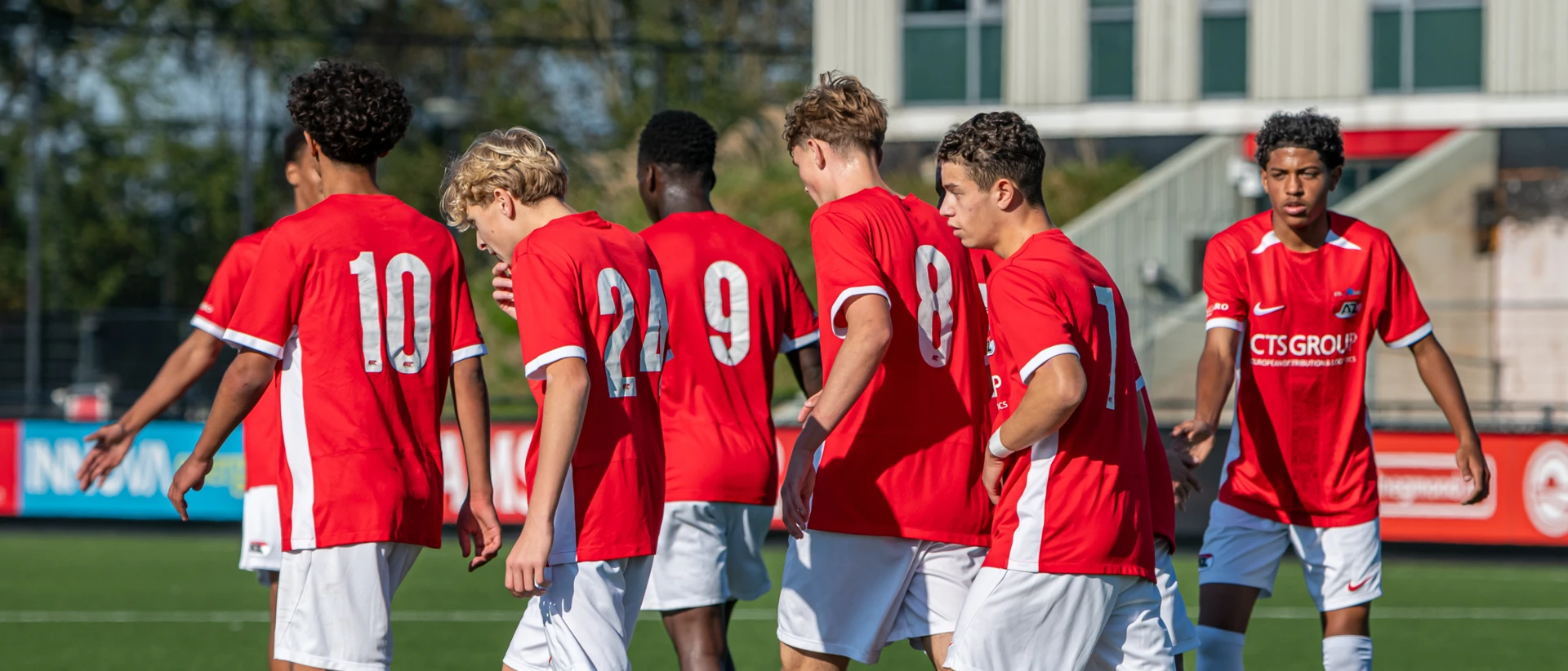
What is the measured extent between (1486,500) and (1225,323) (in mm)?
7814

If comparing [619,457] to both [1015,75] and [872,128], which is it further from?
[1015,75]

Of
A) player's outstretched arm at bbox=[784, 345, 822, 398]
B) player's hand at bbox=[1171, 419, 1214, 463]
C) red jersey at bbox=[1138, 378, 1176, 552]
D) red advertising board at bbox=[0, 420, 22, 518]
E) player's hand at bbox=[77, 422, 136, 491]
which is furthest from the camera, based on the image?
red advertising board at bbox=[0, 420, 22, 518]

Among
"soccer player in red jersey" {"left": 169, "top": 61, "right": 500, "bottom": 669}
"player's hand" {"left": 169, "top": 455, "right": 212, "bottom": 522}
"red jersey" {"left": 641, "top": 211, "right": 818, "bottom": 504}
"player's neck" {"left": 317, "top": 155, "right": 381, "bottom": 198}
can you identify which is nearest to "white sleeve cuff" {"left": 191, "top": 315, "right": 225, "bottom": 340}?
"player's hand" {"left": 169, "top": 455, "right": 212, "bottom": 522}

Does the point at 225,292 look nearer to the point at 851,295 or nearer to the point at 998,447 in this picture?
the point at 851,295

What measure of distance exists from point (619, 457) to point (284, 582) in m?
0.94

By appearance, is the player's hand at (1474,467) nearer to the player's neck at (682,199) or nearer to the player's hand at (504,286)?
the player's neck at (682,199)

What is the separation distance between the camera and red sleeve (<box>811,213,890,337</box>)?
4.30 meters

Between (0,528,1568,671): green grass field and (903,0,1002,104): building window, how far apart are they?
11.6 meters

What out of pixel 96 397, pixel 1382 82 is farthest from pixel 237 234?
pixel 1382 82

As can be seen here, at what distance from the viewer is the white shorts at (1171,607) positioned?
179 inches

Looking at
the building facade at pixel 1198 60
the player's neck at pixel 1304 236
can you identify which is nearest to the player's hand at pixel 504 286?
the player's neck at pixel 1304 236

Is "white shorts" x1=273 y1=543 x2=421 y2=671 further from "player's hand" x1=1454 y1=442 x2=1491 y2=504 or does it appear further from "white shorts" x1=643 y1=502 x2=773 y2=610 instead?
"player's hand" x1=1454 y1=442 x2=1491 y2=504

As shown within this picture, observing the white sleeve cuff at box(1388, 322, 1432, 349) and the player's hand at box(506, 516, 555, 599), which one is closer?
the player's hand at box(506, 516, 555, 599)

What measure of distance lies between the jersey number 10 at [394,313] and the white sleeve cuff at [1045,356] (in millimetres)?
1594
